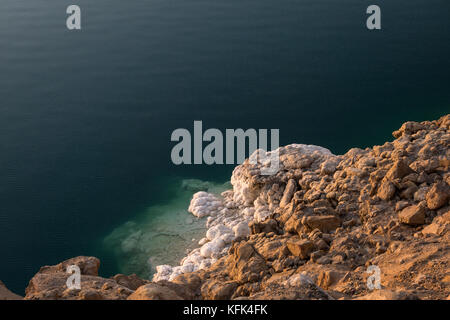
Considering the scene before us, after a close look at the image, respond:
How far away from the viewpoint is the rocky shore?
8.40m

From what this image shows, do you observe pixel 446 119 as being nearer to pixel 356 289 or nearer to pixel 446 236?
pixel 446 236

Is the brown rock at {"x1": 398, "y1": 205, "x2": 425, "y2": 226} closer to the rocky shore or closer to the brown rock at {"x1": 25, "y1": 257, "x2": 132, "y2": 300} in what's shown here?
the rocky shore

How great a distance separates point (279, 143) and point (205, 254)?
947cm

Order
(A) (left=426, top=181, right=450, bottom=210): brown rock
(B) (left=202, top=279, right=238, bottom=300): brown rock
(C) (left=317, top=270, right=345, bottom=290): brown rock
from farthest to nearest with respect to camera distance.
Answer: (A) (left=426, top=181, right=450, bottom=210): brown rock
(B) (left=202, top=279, right=238, bottom=300): brown rock
(C) (left=317, top=270, right=345, bottom=290): brown rock

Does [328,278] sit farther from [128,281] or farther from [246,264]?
[128,281]

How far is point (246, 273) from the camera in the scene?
9.81 m

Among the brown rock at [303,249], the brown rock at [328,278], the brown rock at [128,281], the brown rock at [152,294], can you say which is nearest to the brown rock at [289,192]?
the brown rock at [303,249]

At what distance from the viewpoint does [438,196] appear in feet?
33.5

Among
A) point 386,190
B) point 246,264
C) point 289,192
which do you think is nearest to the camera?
point 246,264

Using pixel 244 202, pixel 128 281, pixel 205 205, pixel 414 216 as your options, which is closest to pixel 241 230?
pixel 244 202

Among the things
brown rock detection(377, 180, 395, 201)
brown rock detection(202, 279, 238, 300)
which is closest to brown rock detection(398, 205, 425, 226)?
brown rock detection(377, 180, 395, 201)

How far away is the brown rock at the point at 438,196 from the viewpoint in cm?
1019

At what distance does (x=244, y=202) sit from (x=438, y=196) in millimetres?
7728

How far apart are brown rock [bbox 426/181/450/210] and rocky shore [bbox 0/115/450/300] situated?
0.07 feet
